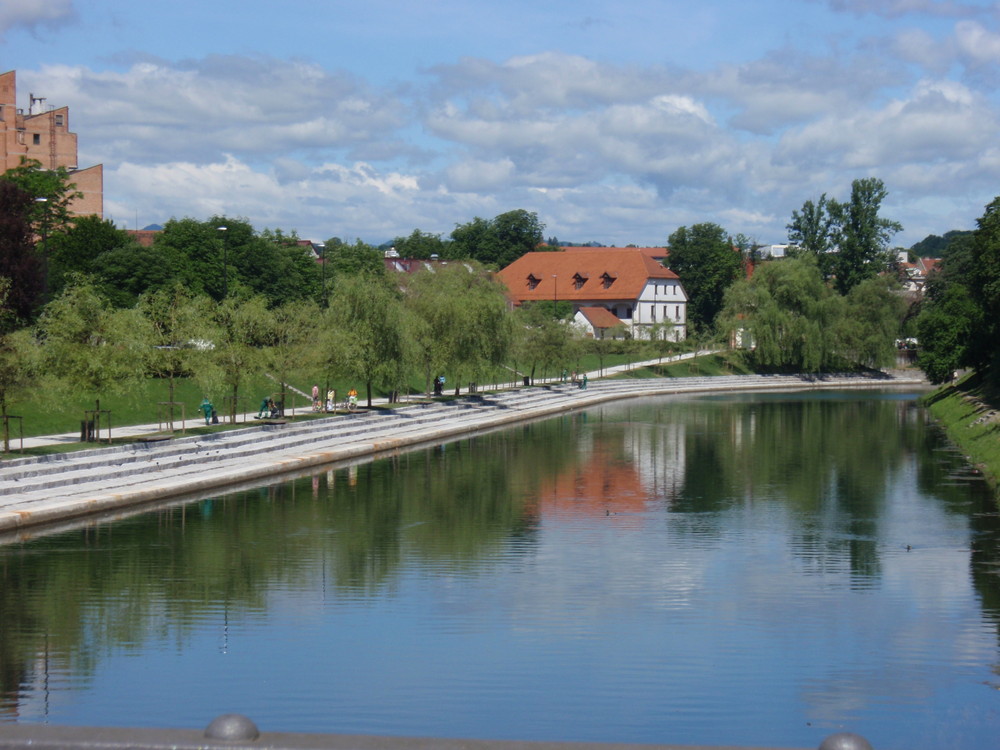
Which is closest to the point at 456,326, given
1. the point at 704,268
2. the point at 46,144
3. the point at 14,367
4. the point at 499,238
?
the point at 14,367

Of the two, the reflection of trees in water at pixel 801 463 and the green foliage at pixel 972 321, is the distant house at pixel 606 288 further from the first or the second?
the green foliage at pixel 972 321

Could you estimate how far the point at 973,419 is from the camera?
5278cm

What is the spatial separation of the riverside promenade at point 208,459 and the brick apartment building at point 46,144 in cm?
5108

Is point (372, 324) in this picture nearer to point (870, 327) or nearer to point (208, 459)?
point (208, 459)

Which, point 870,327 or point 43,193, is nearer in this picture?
point 43,193

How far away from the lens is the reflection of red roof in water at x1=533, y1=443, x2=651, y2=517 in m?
32.7

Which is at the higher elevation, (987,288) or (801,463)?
(987,288)

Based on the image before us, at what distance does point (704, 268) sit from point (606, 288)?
11.7m

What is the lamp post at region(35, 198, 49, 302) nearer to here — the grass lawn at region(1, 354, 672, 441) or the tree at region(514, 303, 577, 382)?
the grass lawn at region(1, 354, 672, 441)

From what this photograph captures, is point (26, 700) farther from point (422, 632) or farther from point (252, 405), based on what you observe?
point (252, 405)

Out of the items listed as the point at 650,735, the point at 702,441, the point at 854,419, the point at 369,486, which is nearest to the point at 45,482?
the point at 369,486

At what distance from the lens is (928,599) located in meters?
21.1

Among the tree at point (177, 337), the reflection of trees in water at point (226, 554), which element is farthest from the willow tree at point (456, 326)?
the reflection of trees in water at point (226, 554)

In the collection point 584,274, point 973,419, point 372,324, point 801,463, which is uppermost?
point 584,274
